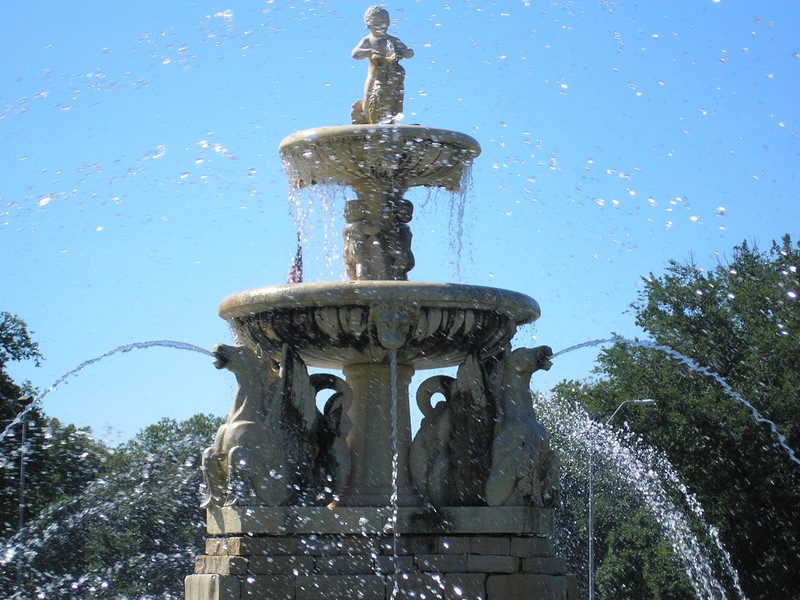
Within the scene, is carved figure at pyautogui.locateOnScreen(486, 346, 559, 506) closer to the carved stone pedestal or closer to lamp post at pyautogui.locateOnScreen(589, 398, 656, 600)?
the carved stone pedestal

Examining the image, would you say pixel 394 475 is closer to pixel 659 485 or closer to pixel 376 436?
pixel 376 436

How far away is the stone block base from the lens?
1025 cm

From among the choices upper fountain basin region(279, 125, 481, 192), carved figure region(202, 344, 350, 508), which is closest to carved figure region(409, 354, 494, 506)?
carved figure region(202, 344, 350, 508)

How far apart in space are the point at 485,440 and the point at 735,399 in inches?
755

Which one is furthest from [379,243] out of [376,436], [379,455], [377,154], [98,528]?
[98,528]

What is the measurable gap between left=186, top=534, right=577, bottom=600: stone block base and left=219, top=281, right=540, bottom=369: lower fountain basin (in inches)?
59.3

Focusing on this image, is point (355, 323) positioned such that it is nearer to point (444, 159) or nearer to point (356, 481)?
point (356, 481)

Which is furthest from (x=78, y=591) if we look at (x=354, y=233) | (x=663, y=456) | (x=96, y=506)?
(x=354, y=233)

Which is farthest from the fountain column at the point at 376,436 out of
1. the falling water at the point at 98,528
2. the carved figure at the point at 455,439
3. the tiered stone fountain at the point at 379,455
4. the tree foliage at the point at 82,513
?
the falling water at the point at 98,528

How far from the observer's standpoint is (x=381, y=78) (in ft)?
43.2

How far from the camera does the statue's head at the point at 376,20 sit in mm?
13352

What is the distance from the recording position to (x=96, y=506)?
31.8m

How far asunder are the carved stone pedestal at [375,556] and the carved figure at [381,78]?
411 cm

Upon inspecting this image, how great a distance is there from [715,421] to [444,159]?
18777 mm
